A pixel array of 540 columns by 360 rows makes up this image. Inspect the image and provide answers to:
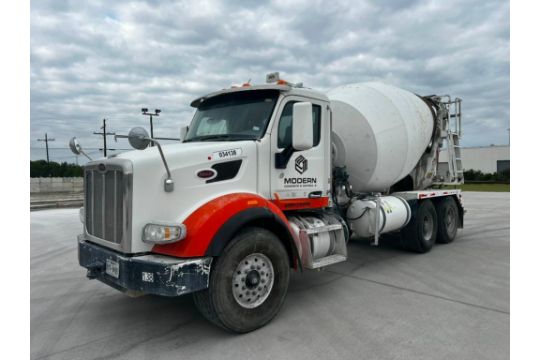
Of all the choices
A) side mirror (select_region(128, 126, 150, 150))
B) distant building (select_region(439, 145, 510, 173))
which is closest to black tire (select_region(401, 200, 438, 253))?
side mirror (select_region(128, 126, 150, 150))

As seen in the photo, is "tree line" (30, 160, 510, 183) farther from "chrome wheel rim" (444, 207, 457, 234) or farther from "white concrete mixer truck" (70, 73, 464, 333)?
"white concrete mixer truck" (70, 73, 464, 333)

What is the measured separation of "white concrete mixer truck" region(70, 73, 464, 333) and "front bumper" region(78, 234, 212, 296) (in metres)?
0.01

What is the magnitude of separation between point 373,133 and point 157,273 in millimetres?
4582

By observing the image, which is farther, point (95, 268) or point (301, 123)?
point (301, 123)

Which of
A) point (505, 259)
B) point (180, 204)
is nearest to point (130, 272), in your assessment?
point (180, 204)

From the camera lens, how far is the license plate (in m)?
3.87

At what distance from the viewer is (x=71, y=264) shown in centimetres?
730

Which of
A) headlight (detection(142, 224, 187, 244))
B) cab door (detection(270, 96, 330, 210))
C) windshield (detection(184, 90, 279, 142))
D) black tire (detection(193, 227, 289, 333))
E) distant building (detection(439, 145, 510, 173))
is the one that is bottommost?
black tire (detection(193, 227, 289, 333))

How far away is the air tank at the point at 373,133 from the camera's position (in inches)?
265

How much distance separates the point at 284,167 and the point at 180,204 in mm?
1483

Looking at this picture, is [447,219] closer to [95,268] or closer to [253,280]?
[253,280]

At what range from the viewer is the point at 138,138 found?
11.3 ft

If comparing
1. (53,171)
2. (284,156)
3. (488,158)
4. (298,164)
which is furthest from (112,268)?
(488,158)
